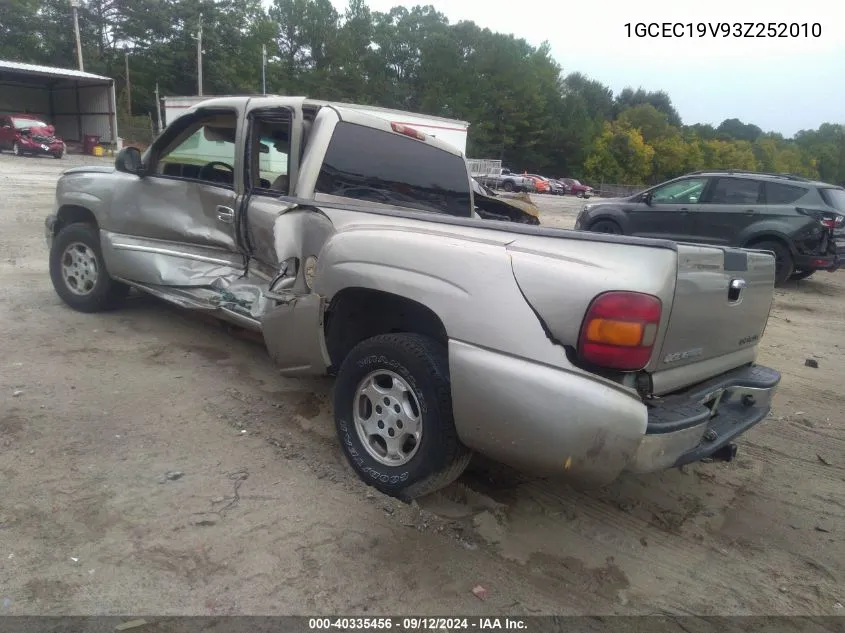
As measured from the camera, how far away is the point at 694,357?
8.88ft

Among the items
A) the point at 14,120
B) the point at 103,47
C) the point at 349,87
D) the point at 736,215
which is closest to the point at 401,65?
the point at 349,87

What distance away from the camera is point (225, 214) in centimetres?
435

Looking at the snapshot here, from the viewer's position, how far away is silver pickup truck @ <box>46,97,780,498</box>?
7.66ft

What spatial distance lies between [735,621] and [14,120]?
31.2m

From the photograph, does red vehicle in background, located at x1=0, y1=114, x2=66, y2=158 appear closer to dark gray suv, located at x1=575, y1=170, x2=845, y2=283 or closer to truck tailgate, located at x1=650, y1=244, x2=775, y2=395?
dark gray suv, located at x1=575, y1=170, x2=845, y2=283

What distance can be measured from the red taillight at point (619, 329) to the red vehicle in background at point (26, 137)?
29.6 metres

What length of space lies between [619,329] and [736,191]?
8.86 meters

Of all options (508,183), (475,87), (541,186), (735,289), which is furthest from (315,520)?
(475,87)

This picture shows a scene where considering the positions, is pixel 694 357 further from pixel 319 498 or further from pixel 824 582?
pixel 319 498

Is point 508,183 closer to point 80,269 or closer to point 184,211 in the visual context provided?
point 80,269

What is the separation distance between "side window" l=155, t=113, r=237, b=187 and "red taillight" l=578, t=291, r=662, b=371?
2992 millimetres

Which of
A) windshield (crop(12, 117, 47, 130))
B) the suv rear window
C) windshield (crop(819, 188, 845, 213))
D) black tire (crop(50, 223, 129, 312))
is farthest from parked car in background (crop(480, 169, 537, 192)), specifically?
the suv rear window

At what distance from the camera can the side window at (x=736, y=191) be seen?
9695 millimetres

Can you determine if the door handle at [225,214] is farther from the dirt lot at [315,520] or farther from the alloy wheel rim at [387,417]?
the alloy wheel rim at [387,417]
